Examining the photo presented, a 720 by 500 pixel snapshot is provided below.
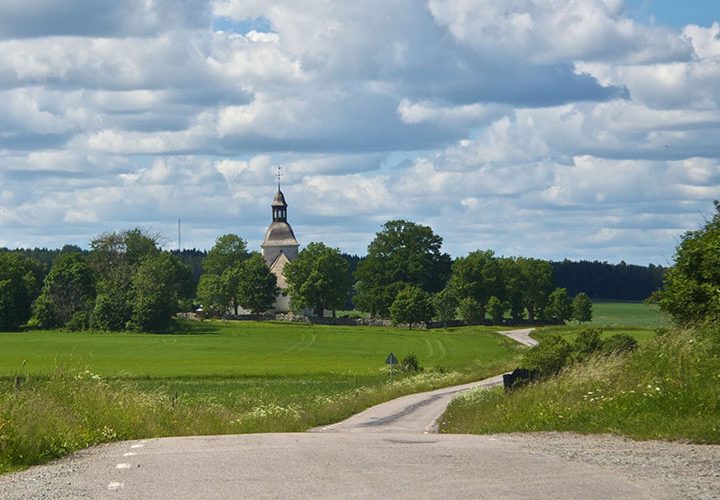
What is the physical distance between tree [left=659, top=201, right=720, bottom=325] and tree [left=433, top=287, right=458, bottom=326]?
122498 mm

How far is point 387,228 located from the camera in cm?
16938

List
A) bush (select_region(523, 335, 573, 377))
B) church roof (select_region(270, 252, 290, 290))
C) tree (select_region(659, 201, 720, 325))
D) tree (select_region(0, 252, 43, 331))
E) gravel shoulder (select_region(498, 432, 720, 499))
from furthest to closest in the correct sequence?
1. church roof (select_region(270, 252, 290, 290))
2. tree (select_region(0, 252, 43, 331))
3. bush (select_region(523, 335, 573, 377))
4. tree (select_region(659, 201, 720, 325))
5. gravel shoulder (select_region(498, 432, 720, 499))

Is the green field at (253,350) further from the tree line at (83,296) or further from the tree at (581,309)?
the tree at (581,309)

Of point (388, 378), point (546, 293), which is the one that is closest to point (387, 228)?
point (546, 293)

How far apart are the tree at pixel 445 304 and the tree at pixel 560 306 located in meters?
17.2

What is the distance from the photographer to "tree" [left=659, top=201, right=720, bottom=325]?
103ft

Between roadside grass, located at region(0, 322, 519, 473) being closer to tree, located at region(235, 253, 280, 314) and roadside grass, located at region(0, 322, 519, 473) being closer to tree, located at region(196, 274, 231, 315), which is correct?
tree, located at region(235, 253, 280, 314)

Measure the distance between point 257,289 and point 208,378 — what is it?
319 ft

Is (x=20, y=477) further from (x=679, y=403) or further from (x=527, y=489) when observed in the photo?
(x=679, y=403)

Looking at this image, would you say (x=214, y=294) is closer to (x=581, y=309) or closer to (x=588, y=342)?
(x=581, y=309)

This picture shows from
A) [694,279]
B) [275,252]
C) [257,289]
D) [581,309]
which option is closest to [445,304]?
[581,309]

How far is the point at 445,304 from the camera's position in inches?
6280

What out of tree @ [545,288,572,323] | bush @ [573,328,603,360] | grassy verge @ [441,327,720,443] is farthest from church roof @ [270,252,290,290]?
grassy verge @ [441,327,720,443]

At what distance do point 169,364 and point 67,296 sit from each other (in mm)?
63368
